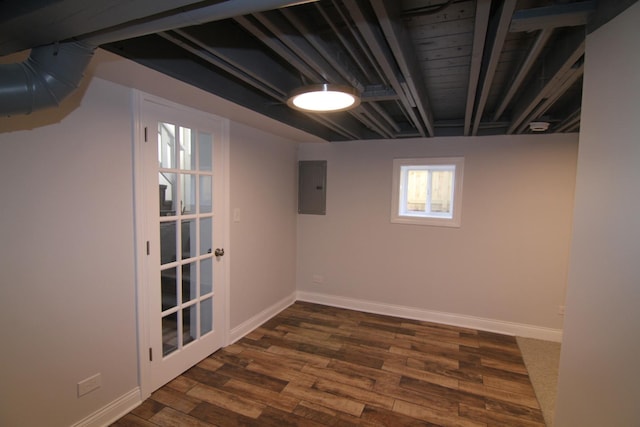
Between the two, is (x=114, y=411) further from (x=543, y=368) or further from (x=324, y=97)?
(x=543, y=368)

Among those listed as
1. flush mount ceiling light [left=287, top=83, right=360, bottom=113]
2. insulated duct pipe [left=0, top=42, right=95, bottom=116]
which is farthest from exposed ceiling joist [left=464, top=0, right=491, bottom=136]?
insulated duct pipe [left=0, top=42, right=95, bottom=116]

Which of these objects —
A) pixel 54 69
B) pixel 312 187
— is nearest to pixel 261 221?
pixel 312 187

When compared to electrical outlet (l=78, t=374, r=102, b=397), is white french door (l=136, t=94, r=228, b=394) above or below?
above

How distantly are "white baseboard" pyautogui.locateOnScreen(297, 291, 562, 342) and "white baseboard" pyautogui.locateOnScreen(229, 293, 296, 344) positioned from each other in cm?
31

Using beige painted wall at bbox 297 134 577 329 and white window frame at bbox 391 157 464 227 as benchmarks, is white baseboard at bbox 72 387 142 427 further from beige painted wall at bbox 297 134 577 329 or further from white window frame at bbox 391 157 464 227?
white window frame at bbox 391 157 464 227

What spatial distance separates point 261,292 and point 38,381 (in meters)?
2.16

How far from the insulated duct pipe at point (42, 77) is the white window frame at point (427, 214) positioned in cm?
325

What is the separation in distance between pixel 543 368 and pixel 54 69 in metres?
4.03

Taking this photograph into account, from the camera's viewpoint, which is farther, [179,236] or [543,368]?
[543,368]

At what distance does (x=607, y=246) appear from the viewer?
1.23m

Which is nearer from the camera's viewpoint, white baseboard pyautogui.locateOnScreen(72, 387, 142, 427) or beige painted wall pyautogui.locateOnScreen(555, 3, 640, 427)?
beige painted wall pyautogui.locateOnScreen(555, 3, 640, 427)

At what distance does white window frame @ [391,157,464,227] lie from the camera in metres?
3.70

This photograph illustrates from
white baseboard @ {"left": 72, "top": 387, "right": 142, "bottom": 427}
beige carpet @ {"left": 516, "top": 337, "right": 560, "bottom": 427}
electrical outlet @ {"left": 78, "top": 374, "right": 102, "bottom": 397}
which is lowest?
beige carpet @ {"left": 516, "top": 337, "right": 560, "bottom": 427}

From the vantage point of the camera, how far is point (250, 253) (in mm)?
3475
